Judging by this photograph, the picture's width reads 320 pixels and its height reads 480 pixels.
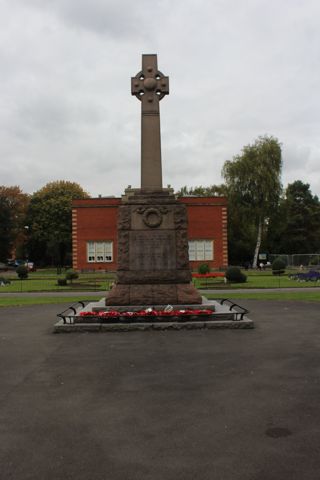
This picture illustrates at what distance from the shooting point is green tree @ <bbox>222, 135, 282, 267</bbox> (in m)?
50.1

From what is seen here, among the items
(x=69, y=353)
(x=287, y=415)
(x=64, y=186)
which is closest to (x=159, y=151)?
(x=69, y=353)

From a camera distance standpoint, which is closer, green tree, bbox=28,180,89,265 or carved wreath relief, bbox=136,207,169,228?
carved wreath relief, bbox=136,207,169,228

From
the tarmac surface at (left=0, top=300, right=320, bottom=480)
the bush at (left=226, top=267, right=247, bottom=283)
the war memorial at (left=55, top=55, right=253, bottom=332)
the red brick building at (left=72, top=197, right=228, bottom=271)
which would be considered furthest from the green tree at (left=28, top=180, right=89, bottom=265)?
the tarmac surface at (left=0, top=300, right=320, bottom=480)

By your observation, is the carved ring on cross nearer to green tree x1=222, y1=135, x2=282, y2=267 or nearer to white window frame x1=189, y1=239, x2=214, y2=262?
white window frame x1=189, y1=239, x2=214, y2=262

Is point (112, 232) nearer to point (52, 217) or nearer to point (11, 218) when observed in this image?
point (52, 217)

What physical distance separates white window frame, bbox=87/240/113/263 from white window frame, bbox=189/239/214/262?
8.31m

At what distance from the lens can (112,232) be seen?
143 feet

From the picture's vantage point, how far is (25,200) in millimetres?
66688

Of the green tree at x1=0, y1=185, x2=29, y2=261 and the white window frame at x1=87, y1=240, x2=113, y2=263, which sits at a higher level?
the green tree at x1=0, y1=185, x2=29, y2=261

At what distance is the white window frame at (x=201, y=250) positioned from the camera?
44.1 metres

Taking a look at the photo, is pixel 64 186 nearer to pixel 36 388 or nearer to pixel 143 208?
pixel 143 208

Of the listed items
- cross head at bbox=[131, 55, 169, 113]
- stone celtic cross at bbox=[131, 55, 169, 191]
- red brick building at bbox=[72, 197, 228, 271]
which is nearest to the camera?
stone celtic cross at bbox=[131, 55, 169, 191]

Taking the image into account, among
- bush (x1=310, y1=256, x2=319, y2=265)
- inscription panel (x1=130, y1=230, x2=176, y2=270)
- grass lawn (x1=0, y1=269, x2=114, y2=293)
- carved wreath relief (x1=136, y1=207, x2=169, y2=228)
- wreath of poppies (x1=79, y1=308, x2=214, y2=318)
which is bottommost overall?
grass lawn (x1=0, y1=269, x2=114, y2=293)

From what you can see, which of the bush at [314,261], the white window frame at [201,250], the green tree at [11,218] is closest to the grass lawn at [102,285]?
the white window frame at [201,250]
